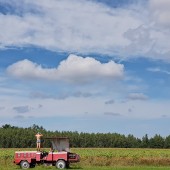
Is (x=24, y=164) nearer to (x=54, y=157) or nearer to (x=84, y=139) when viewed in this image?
(x=54, y=157)

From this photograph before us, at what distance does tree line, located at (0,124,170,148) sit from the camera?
12288 centimetres

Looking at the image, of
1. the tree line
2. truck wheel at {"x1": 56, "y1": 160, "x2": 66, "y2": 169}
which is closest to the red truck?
truck wheel at {"x1": 56, "y1": 160, "x2": 66, "y2": 169}

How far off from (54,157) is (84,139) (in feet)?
314

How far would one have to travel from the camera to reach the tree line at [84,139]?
122875 millimetres

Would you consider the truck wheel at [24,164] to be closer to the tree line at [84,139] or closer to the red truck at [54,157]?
the red truck at [54,157]

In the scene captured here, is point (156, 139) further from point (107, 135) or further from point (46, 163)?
point (46, 163)

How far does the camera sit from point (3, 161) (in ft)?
147

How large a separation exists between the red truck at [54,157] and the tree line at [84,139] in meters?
80.1

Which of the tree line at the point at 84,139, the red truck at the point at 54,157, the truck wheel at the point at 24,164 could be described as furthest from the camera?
the tree line at the point at 84,139

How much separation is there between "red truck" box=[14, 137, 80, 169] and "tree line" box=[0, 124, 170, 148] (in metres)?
80.1

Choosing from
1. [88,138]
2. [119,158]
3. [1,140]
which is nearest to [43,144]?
[1,140]

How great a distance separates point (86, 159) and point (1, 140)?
79.5m

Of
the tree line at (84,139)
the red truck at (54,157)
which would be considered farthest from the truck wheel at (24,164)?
the tree line at (84,139)

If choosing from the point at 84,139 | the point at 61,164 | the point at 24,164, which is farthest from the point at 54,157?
the point at 84,139
